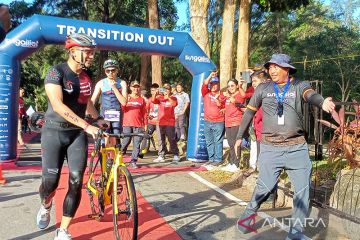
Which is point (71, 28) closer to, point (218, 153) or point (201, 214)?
point (218, 153)

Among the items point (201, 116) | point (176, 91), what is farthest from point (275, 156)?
point (176, 91)

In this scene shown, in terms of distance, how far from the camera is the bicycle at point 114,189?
408 centimetres

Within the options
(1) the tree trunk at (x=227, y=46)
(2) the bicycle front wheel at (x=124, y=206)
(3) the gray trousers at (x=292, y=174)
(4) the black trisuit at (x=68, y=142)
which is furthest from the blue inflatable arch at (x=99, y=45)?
(3) the gray trousers at (x=292, y=174)

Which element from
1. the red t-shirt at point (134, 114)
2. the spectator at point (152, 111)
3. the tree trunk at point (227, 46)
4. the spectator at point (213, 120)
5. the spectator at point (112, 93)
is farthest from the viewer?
the tree trunk at point (227, 46)

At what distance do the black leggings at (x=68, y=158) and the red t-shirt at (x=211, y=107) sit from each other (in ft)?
18.0

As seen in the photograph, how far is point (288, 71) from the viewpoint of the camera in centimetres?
462

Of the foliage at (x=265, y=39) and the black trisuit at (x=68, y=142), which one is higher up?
the foliage at (x=265, y=39)

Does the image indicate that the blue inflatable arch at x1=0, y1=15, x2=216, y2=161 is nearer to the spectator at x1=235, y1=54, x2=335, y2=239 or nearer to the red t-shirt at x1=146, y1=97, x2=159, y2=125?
the red t-shirt at x1=146, y1=97, x2=159, y2=125

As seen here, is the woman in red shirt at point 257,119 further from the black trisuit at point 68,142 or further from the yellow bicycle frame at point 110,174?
the black trisuit at point 68,142

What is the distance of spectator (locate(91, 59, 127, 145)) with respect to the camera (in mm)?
A: 7363

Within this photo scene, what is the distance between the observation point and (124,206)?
419 cm

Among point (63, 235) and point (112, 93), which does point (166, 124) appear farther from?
point (63, 235)

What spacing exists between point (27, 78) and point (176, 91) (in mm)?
20639

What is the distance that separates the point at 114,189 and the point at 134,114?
17.1 feet
